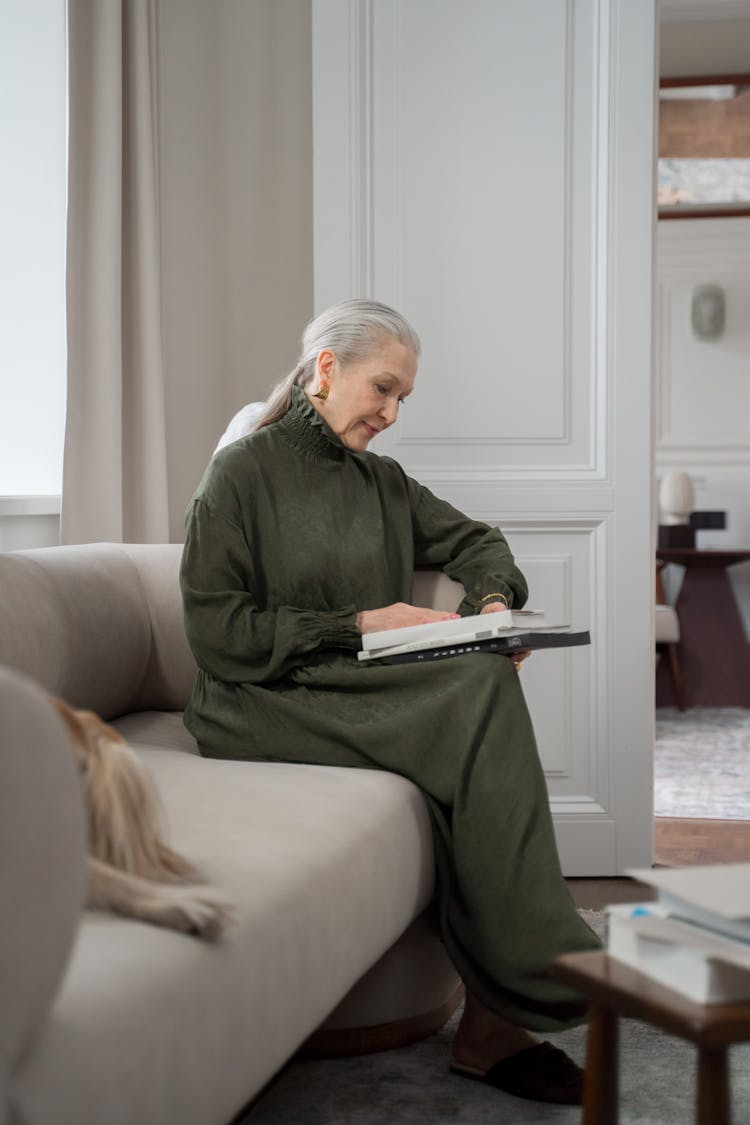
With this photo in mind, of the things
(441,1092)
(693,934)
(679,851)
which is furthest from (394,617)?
(679,851)

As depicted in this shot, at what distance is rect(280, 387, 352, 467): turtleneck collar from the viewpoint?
7.25ft

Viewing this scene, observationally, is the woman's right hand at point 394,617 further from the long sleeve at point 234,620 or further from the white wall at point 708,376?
the white wall at point 708,376

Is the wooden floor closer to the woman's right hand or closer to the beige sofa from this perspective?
the beige sofa

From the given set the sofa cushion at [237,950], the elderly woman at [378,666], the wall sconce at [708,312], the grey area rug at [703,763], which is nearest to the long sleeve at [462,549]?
the elderly woman at [378,666]

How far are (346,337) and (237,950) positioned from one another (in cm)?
125

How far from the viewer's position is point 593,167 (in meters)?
3.05

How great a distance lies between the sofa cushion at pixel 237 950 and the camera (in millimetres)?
999

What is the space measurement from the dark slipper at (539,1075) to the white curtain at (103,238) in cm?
166

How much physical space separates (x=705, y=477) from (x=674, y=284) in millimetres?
1134

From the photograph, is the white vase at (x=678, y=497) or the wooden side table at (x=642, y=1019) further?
the white vase at (x=678, y=497)

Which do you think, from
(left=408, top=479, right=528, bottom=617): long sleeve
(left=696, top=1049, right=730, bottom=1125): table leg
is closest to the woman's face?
(left=408, top=479, right=528, bottom=617): long sleeve

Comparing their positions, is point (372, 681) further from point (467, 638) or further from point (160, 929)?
point (160, 929)

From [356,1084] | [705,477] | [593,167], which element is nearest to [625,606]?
[593,167]

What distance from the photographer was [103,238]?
307 centimetres
